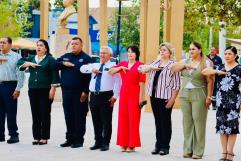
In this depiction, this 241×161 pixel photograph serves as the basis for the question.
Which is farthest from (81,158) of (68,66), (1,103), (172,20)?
(172,20)

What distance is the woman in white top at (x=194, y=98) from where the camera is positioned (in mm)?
10148

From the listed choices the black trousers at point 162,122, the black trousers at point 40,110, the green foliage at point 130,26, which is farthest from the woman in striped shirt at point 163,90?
the green foliage at point 130,26

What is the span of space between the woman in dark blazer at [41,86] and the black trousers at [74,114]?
27 cm

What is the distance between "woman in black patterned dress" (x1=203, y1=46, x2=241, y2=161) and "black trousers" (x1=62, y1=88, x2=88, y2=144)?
8.01ft

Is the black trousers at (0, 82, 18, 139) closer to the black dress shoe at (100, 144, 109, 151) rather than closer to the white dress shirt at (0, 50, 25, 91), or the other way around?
the white dress shirt at (0, 50, 25, 91)

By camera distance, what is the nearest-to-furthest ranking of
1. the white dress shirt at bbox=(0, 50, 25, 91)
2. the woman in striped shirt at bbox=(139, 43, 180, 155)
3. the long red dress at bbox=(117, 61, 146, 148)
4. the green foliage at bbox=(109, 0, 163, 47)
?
the woman in striped shirt at bbox=(139, 43, 180, 155), the long red dress at bbox=(117, 61, 146, 148), the white dress shirt at bbox=(0, 50, 25, 91), the green foliage at bbox=(109, 0, 163, 47)

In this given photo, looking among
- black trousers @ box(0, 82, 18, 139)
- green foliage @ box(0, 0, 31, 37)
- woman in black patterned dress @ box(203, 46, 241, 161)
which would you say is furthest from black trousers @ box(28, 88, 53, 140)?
green foliage @ box(0, 0, 31, 37)

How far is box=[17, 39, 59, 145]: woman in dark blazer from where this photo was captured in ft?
37.3

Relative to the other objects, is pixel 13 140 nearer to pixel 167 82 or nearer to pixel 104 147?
pixel 104 147

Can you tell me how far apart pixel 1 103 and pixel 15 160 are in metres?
2.34

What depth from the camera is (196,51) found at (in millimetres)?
10234

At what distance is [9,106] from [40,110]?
0.67 metres

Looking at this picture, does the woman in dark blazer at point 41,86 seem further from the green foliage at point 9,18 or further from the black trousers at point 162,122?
the green foliage at point 9,18

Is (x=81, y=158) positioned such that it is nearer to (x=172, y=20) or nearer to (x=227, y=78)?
(x=227, y=78)
